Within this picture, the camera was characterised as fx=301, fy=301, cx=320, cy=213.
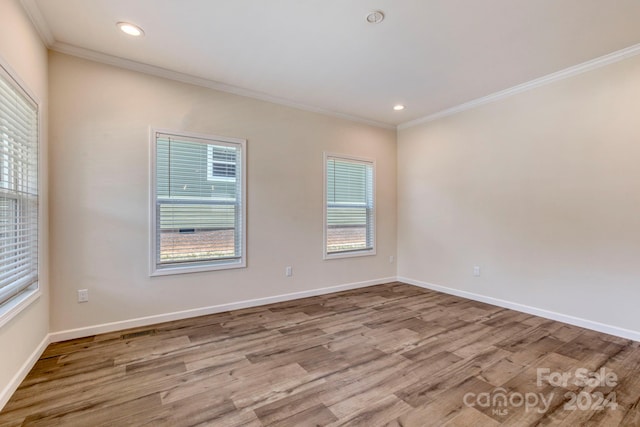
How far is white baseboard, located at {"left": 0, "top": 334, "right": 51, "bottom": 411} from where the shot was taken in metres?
1.88

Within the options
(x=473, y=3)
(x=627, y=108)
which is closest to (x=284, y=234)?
(x=473, y=3)

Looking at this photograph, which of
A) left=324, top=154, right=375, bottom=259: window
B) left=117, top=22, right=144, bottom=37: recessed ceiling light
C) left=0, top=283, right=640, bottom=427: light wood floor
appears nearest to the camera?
left=0, top=283, right=640, bottom=427: light wood floor

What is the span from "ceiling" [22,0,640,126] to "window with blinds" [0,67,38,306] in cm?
77

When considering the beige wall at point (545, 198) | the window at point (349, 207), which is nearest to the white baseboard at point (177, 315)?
the window at point (349, 207)

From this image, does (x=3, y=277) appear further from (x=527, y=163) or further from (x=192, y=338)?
(x=527, y=163)

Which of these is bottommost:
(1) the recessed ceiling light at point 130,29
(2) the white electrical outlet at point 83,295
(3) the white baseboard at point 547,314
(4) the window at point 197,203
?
(3) the white baseboard at point 547,314

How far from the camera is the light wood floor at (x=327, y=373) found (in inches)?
70.8

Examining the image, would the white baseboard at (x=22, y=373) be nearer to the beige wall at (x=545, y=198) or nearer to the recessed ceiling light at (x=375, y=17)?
the recessed ceiling light at (x=375, y=17)

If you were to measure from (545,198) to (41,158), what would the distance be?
4.99m

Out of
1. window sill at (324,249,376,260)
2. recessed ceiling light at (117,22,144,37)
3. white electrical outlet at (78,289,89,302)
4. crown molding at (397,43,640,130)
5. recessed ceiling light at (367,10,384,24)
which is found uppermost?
recessed ceiling light at (117,22,144,37)

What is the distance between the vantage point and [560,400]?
6.39ft

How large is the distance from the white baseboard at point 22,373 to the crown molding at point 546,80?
17.3ft

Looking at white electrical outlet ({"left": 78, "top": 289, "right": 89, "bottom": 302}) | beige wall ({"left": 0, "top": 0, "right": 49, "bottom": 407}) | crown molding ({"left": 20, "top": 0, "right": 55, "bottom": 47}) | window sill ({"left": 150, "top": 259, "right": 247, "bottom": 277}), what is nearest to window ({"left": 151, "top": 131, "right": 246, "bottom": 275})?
window sill ({"left": 150, "top": 259, "right": 247, "bottom": 277})

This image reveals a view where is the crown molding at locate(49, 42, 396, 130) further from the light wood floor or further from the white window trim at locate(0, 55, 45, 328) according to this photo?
the light wood floor
